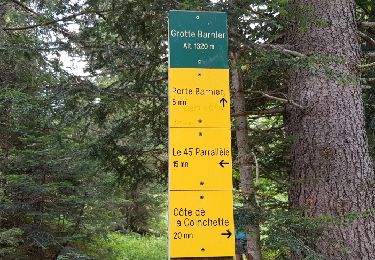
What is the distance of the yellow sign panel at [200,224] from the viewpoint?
79.4 inches

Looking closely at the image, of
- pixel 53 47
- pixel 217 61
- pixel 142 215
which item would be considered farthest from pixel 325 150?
pixel 142 215

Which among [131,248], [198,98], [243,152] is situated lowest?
[131,248]

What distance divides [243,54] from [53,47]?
206 cm

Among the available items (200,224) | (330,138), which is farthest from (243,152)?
(200,224)

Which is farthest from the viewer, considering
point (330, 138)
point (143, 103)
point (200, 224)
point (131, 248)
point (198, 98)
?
point (131, 248)

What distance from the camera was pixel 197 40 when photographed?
2.24 meters

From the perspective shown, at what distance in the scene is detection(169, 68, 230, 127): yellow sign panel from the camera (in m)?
2.14

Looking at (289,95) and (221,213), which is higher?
(289,95)

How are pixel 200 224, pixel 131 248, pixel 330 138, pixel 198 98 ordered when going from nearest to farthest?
pixel 200 224 < pixel 198 98 < pixel 330 138 < pixel 131 248

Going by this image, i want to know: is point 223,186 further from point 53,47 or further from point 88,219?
point 88,219

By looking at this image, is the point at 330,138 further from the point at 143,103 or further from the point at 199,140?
the point at 143,103

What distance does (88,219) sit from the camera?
8.89 meters

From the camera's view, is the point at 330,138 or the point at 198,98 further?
the point at 330,138

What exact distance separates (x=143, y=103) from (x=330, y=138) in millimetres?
2590
